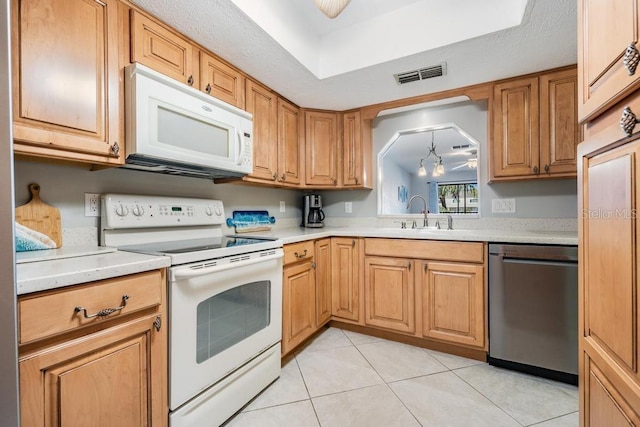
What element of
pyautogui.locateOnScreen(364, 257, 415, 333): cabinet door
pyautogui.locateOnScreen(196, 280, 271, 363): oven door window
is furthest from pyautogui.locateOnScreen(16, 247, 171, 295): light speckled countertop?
pyautogui.locateOnScreen(364, 257, 415, 333): cabinet door

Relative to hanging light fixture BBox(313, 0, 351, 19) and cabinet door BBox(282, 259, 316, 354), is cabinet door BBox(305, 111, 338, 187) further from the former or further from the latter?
hanging light fixture BBox(313, 0, 351, 19)

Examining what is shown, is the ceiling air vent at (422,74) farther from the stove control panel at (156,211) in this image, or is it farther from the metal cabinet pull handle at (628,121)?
the stove control panel at (156,211)

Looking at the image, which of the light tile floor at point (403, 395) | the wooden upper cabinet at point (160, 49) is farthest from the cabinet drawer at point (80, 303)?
the wooden upper cabinet at point (160, 49)

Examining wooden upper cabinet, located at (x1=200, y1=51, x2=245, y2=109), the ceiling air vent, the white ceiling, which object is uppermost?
the white ceiling

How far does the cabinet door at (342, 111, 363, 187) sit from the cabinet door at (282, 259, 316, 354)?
3.27 feet

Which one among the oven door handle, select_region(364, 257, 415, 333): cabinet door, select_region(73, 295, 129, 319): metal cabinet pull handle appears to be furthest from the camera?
select_region(364, 257, 415, 333): cabinet door

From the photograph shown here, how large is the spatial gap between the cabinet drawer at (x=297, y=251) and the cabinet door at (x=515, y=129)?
156 centimetres

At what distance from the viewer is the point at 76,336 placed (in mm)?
896

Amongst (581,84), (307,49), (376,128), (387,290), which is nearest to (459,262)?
(387,290)

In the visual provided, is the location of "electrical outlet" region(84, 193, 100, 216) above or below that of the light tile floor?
above

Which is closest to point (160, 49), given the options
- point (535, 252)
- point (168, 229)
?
point (168, 229)

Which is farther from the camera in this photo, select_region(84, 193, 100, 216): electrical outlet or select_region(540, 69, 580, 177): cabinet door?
select_region(540, 69, 580, 177): cabinet door

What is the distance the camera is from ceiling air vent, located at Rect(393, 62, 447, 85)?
6.52 feet

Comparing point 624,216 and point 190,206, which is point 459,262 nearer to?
point 624,216
